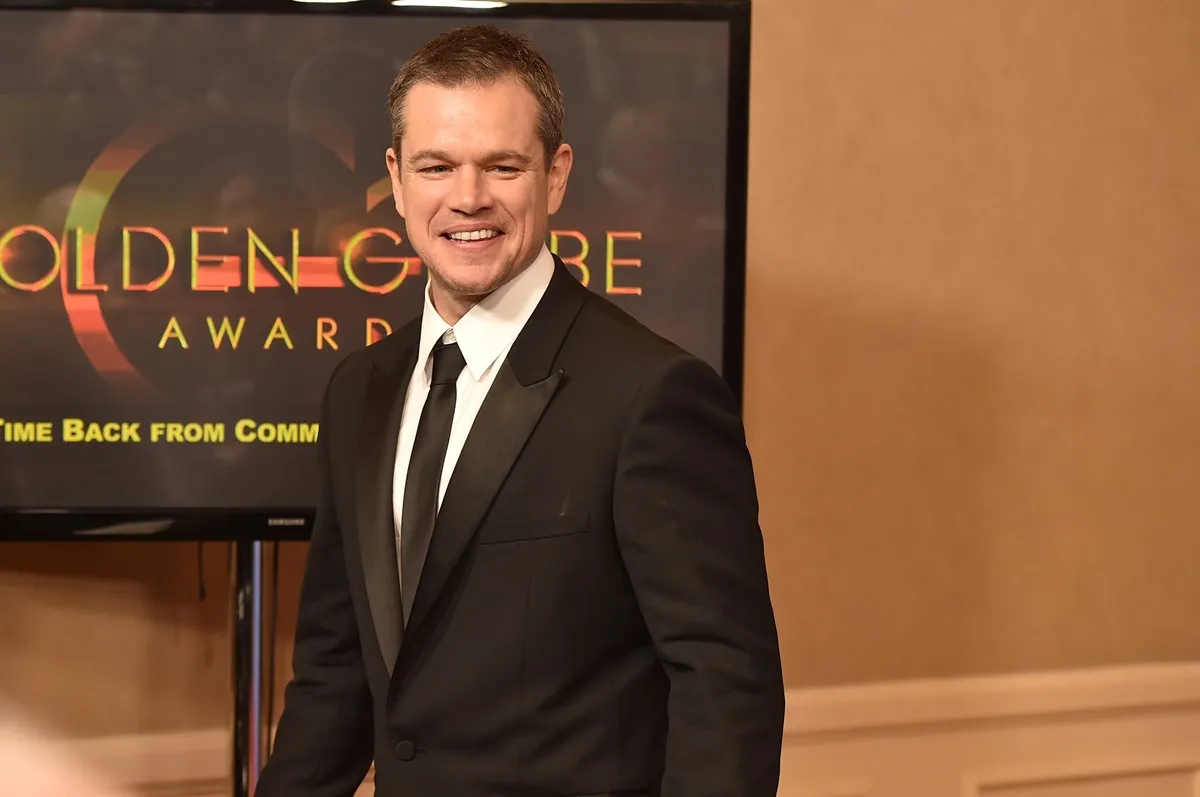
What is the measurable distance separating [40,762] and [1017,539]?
6.31 ft

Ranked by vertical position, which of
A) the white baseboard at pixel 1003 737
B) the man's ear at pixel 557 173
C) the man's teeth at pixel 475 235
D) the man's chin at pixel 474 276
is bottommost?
the white baseboard at pixel 1003 737

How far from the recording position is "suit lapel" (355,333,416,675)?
1.34 meters

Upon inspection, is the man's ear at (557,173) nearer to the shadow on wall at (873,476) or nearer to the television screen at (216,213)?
the television screen at (216,213)

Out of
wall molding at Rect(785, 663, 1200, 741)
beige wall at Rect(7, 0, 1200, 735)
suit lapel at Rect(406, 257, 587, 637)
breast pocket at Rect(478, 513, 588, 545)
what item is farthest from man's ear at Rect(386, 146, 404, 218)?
wall molding at Rect(785, 663, 1200, 741)

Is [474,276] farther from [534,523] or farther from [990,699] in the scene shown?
[990,699]

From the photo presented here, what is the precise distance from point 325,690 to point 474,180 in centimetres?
61

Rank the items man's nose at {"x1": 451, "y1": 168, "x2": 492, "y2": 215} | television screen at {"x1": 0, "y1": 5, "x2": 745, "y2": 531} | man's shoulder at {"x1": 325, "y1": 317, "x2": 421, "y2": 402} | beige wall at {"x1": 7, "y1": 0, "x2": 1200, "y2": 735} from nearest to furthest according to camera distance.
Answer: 1. man's nose at {"x1": 451, "y1": 168, "x2": 492, "y2": 215}
2. man's shoulder at {"x1": 325, "y1": 317, "x2": 421, "y2": 402}
3. television screen at {"x1": 0, "y1": 5, "x2": 745, "y2": 531}
4. beige wall at {"x1": 7, "y1": 0, "x2": 1200, "y2": 735}

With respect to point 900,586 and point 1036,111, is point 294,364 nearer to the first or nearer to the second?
point 900,586

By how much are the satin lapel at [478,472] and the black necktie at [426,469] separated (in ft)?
0.06

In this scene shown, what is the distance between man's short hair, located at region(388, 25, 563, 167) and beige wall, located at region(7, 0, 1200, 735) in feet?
4.08

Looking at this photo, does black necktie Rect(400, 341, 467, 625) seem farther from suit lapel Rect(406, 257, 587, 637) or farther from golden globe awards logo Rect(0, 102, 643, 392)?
golden globe awards logo Rect(0, 102, 643, 392)

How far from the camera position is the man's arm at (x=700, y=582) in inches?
47.3

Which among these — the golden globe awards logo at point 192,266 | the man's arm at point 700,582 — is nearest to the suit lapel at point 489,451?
the man's arm at point 700,582

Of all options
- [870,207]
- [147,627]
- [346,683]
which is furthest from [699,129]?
[147,627]
